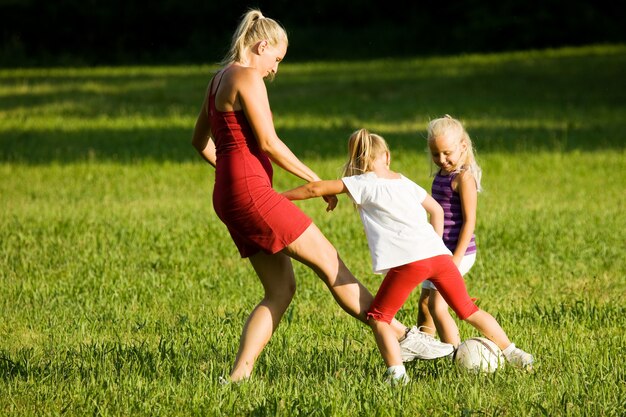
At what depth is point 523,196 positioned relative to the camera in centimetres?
1490

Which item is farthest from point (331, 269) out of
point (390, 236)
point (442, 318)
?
point (442, 318)

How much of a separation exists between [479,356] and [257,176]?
5.05ft

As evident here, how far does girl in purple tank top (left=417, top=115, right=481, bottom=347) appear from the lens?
6.48 meters

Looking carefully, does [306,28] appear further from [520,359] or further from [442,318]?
[520,359]

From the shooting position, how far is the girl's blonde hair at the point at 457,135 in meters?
6.47

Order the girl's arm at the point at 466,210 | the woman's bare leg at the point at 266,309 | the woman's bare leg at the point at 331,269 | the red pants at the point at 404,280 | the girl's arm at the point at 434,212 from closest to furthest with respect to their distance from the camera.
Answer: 1. the woman's bare leg at the point at 331,269
2. the red pants at the point at 404,280
3. the woman's bare leg at the point at 266,309
4. the girl's arm at the point at 434,212
5. the girl's arm at the point at 466,210

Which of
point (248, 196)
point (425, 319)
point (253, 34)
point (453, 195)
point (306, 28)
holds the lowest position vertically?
point (425, 319)

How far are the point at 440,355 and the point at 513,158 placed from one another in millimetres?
12953

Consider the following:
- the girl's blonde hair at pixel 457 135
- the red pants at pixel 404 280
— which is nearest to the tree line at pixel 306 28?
the girl's blonde hair at pixel 457 135

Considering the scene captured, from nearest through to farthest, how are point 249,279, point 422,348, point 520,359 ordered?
point 422,348, point 520,359, point 249,279

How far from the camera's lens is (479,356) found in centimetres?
604

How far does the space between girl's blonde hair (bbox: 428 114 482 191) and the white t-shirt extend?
691mm

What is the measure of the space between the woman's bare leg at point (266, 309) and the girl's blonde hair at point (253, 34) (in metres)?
1.08

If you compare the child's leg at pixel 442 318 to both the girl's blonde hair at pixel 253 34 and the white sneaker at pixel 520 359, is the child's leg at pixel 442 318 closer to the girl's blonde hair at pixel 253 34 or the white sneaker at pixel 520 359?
the white sneaker at pixel 520 359
